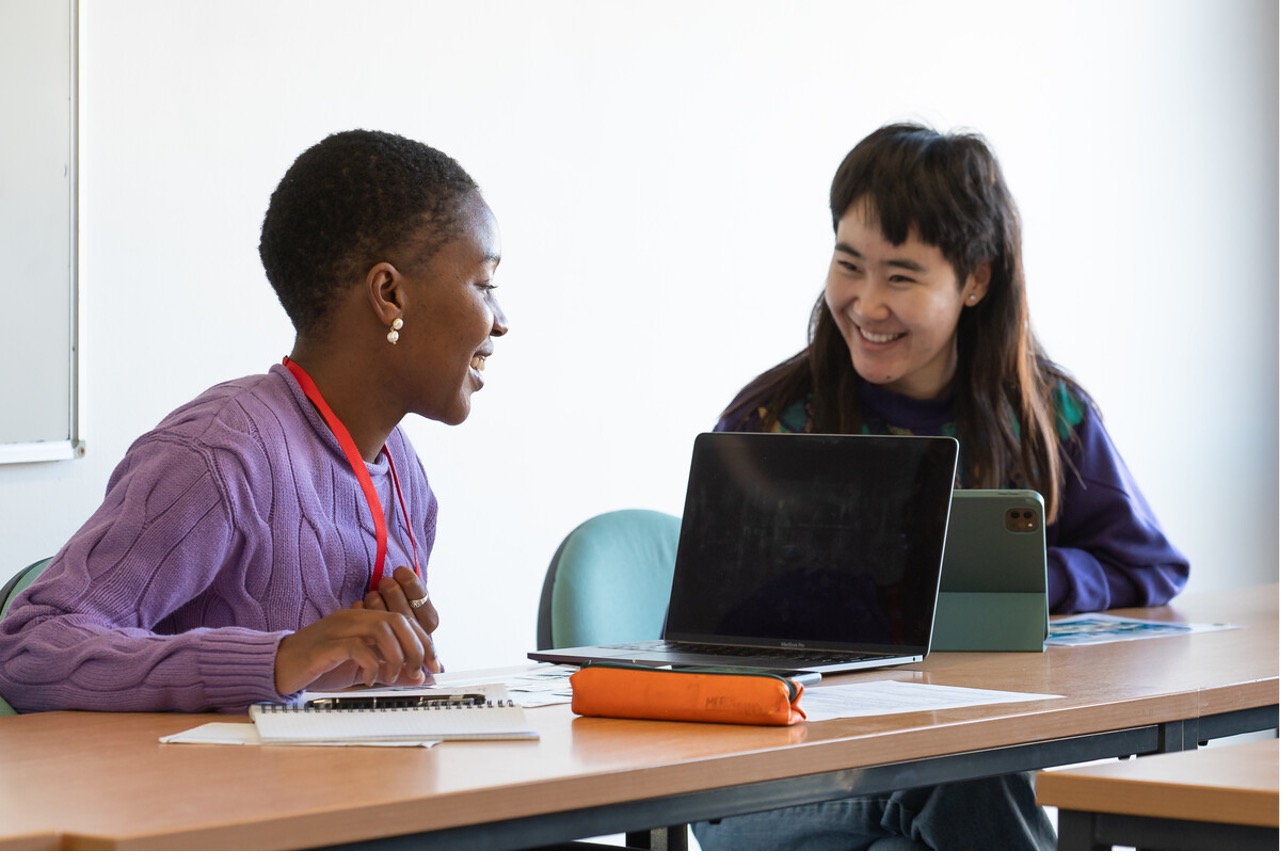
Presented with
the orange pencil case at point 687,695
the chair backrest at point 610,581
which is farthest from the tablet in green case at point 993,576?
the orange pencil case at point 687,695

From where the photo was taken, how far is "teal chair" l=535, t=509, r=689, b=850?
6.70ft

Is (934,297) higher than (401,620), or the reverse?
(934,297)

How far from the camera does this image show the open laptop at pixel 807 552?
171 cm

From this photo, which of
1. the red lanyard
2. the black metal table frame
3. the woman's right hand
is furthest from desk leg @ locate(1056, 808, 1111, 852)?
the red lanyard

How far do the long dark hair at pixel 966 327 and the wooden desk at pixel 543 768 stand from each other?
71 centimetres

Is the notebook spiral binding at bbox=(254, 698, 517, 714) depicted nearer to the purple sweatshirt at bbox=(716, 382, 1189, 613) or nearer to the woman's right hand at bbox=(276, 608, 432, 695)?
the woman's right hand at bbox=(276, 608, 432, 695)

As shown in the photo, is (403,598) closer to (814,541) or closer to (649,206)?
(814,541)

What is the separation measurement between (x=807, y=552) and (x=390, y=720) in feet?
2.13

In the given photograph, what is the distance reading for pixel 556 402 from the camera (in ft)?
10.4

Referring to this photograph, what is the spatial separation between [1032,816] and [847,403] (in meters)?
0.77

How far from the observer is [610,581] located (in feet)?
6.95

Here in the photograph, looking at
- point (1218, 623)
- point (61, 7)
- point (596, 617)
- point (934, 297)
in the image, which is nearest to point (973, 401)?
point (934, 297)

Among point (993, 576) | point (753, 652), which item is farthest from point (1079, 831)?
point (993, 576)

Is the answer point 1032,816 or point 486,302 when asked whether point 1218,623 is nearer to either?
point 1032,816
